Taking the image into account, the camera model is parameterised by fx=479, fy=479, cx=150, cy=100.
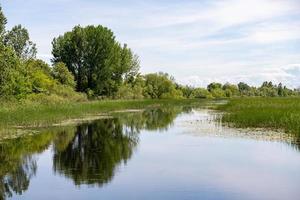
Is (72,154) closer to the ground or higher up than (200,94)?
closer to the ground

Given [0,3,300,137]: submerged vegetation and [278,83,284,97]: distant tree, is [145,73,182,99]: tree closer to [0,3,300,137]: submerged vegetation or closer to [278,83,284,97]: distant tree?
[0,3,300,137]: submerged vegetation

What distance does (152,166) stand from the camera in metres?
15.9

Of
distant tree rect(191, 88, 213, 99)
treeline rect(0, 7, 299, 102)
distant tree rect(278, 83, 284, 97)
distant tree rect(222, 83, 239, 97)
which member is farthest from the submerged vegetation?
distant tree rect(278, 83, 284, 97)

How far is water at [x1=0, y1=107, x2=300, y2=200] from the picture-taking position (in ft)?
39.9

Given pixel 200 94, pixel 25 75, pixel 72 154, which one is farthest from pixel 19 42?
pixel 200 94

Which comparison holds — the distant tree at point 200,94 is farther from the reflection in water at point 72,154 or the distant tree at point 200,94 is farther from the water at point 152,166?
the water at point 152,166

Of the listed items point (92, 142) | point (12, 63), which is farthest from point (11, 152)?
point (12, 63)

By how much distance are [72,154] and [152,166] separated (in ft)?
14.1

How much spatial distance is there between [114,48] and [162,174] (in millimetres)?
56193

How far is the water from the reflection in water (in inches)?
1.0

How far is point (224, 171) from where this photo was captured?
14.8 m

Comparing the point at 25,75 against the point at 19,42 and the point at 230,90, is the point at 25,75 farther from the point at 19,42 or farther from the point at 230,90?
Result: the point at 230,90

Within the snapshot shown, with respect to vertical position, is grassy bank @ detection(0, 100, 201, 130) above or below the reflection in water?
above

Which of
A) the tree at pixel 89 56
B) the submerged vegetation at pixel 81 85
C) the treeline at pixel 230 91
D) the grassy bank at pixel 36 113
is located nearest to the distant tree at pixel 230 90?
the treeline at pixel 230 91
